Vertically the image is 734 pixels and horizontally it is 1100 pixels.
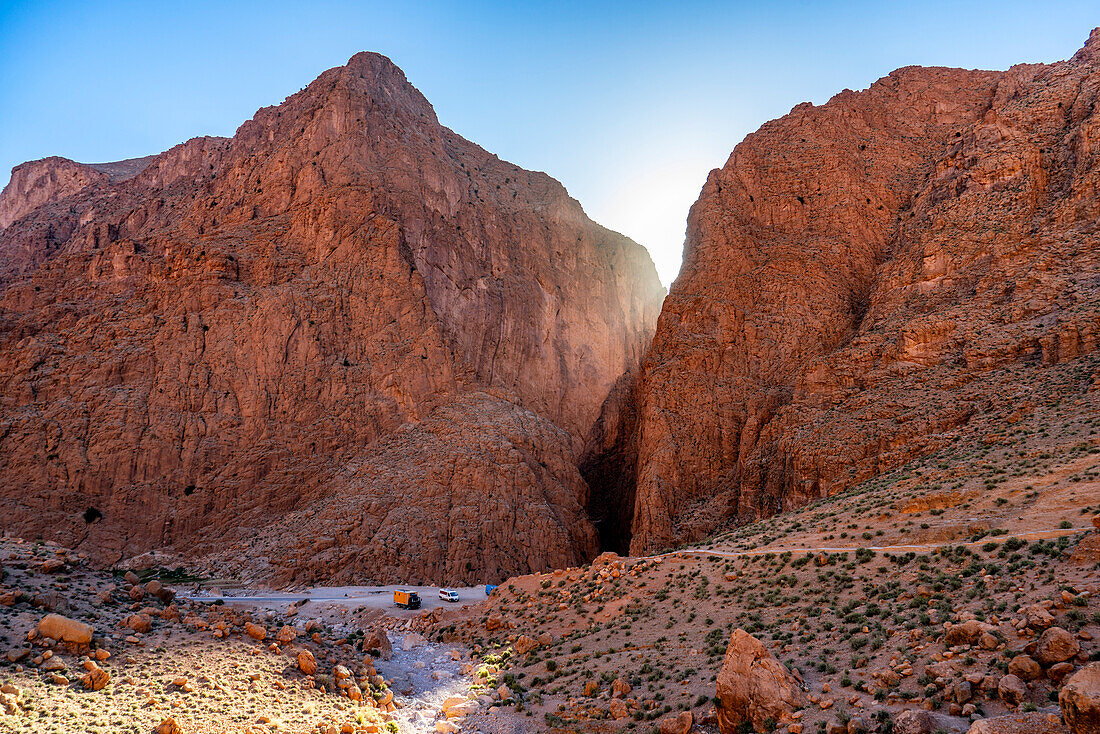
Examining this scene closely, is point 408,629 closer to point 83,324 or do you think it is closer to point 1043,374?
point 1043,374

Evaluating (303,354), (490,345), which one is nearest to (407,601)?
(303,354)

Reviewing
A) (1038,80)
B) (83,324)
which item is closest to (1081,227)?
(1038,80)

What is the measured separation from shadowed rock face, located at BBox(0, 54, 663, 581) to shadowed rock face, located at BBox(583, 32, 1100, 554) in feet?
43.4

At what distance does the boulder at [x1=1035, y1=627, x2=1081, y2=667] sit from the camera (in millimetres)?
10672

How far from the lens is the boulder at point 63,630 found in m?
17.5

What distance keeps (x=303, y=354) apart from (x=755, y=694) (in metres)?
52.7

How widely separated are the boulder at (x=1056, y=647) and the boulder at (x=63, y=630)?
2208 centimetres

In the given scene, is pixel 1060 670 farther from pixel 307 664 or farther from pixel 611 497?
pixel 611 497

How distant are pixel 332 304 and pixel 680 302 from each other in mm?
32558

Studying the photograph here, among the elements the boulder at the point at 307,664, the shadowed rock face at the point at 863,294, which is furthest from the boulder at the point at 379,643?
the shadowed rock face at the point at 863,294

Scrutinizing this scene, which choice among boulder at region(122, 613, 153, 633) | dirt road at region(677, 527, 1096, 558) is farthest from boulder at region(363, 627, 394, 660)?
dirt road at region(677, 527, 1096, 558)

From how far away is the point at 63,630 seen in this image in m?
17.6

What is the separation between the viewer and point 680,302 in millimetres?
60625

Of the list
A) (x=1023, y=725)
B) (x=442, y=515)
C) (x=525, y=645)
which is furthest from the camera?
(x=442, y=515)
